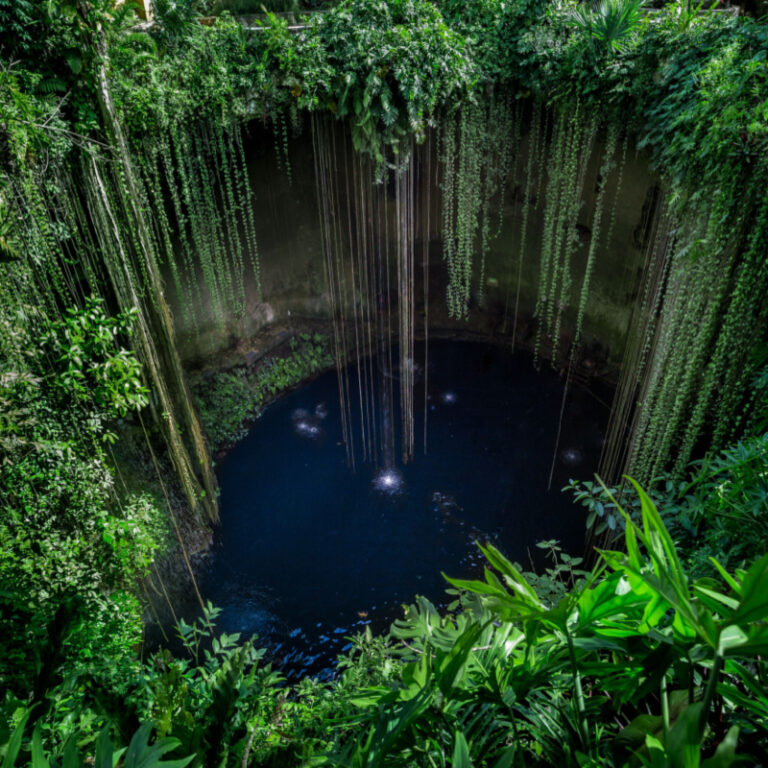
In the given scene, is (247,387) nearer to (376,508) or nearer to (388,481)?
(388,481)

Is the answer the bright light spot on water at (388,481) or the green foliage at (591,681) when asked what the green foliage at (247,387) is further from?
the green foliage at (591,681)

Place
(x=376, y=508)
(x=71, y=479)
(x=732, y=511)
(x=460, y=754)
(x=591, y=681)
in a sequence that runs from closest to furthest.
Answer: (x=460, y=754)
(x=591, y=681)
(x=732, y=511)
(x=71, y=479)
(x=376, y=508)

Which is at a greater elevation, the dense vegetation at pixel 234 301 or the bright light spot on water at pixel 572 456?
the dense vegetation at pixel 234 301

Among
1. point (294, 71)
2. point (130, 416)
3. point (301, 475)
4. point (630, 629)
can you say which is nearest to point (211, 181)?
point (294, 71)

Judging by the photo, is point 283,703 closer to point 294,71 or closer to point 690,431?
point 690,431

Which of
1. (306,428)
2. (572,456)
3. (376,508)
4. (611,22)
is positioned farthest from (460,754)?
(306,428)

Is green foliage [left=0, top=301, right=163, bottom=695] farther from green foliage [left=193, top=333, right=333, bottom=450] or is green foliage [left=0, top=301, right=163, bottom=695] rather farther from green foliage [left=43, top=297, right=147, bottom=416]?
green foliage [left=193, top=333, right=333, bottom=450]

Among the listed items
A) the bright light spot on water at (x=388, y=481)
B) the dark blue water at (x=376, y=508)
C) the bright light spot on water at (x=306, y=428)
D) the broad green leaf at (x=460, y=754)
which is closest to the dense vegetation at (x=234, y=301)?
the broad green leaf at (x=460, y=754)
